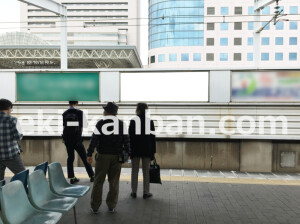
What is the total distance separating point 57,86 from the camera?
754 cm

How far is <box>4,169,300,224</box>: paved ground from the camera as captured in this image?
14.3ft

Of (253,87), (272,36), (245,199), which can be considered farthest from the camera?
(272,36)

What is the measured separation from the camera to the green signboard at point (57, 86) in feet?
24.5

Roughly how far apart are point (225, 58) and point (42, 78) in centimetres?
5502

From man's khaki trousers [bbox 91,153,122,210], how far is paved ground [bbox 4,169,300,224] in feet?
0.61

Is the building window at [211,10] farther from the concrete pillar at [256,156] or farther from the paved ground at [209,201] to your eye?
the paved ground at [209,201]

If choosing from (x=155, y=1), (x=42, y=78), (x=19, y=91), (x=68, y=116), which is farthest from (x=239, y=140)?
(x=155, y=1)

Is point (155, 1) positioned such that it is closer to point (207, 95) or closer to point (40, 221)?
point (207, 95)

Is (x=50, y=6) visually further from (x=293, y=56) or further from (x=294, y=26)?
(x=294, y=26)

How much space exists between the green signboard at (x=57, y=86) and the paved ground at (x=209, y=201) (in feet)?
6.35

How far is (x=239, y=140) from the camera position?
23.5 feet

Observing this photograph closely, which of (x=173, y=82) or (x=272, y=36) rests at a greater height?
(x=272, y=36)

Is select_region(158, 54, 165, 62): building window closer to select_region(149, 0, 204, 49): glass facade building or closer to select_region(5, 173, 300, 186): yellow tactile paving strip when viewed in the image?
select_region(149, 0, 204, 49): glass facade building

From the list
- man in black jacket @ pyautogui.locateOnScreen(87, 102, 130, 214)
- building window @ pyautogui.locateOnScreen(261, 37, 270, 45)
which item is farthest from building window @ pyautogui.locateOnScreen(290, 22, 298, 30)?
man in black jacket @ pyautogui.locateOnScreen(87, 102, 130, 214)
